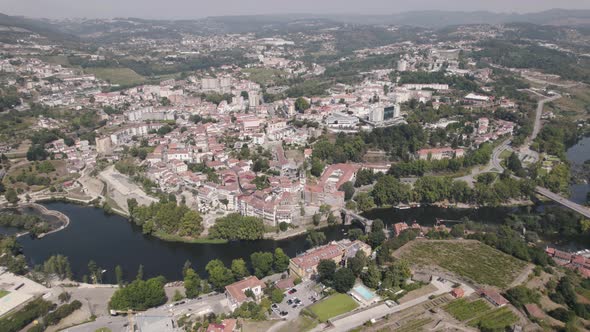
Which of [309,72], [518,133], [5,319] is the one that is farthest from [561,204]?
[309,72]

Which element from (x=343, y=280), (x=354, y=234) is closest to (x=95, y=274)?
(x=343, y=280)

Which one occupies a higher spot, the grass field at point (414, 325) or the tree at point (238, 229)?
the grass field at point (414, 325)

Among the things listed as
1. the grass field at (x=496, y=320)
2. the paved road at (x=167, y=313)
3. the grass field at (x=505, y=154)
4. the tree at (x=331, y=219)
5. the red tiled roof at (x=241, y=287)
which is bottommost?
the grass field at (x=505, y=154)

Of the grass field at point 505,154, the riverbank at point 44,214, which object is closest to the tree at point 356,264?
the riverbank at point 44,214

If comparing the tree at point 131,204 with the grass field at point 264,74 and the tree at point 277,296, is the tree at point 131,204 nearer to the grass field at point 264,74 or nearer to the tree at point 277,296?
the tree at point 277,296

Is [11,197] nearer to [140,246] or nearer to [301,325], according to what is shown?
[140,246]

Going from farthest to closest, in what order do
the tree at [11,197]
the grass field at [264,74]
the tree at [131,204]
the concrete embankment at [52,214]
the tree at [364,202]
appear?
the grass field at [264,74]
the tree at [11,197]
the tree at [364,202]
the tree at [131,204]
the concrete embankment at [52,214]

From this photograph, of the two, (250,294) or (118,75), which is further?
(118,75)
